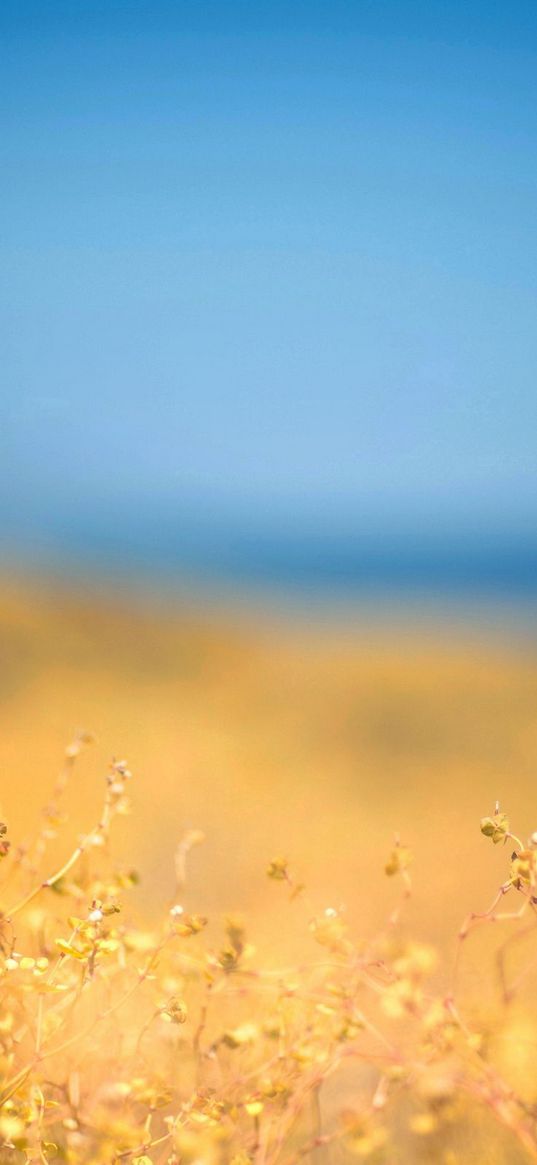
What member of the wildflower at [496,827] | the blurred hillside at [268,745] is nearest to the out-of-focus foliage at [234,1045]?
the wildflower at [496,827]

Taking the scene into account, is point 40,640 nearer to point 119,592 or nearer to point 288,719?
point 288,719

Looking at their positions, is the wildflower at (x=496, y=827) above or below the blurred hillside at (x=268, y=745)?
above

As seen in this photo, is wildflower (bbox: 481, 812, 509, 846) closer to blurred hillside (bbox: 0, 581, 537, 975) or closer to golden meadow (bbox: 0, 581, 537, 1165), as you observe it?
golden meadow (bbox: 0, 581, 537, 1165)

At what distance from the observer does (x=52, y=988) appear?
0.93m

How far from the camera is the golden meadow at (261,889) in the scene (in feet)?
3.04

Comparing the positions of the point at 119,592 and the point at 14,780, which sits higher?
the point at 119,592

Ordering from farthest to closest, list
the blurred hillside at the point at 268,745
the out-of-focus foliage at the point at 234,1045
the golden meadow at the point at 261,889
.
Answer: the blurred hillside at the point at 268,745
the golden meadow at the point at 261,889
the out-of-focus foliage at the point at 234,1045

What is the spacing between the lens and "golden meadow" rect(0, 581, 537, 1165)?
93cm

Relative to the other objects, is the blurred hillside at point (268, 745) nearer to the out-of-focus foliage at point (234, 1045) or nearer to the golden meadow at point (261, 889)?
the golden meadow at point (261, 889)

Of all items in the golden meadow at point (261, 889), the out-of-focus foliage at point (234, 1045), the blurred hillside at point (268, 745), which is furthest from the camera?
the blurred hillside at point (268, 745)

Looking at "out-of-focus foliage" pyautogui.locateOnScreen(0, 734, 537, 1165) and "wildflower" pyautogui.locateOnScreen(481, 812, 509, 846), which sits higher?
"wildflower" pyautogui.locateOnScreen(481, 812, 509, 846)

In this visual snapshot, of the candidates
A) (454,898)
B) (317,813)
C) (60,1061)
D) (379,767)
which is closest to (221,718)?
(379,767)

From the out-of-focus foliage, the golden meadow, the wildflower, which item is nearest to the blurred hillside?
the golden meadow

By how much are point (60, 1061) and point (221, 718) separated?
3853 millimetres
